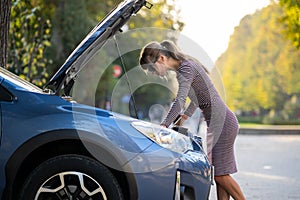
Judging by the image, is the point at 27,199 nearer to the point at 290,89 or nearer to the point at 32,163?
the point at 32,163

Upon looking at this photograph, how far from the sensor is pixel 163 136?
5230 millimetres

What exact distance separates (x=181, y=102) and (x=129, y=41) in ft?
109

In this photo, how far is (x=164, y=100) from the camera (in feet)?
200

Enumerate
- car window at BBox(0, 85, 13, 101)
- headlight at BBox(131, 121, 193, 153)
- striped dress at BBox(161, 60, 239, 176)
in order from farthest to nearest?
striped dress at BBox(161, 60, 239, 176)
headlight at BBox(131, 121, 193, 153)
car window at BBox(0, 85, 13, 101)

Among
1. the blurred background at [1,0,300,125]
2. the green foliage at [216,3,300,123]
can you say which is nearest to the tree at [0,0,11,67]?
the blurred background at [1,0,300,125]

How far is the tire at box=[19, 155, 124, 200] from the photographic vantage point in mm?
4965

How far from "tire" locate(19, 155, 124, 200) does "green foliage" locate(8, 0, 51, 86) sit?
1015 cm

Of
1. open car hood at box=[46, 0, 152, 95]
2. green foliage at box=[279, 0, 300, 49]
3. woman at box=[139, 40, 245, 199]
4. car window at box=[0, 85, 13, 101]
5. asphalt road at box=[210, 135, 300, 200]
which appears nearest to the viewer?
car window at box=[0, 85, 13, 101]

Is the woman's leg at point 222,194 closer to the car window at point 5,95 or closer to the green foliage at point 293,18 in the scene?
the car window at point 5,95

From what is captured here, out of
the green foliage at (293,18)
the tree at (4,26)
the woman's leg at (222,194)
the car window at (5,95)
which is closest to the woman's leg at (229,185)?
the woman's leg at (222,194)

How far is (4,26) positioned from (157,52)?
417 centimetres

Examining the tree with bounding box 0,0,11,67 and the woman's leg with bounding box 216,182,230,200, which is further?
the tree with bounding box 0,0,11,67

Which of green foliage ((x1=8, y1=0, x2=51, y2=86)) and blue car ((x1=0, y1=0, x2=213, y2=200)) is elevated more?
green foliage ((x1=8, y1=0, x2=51, y2=86))

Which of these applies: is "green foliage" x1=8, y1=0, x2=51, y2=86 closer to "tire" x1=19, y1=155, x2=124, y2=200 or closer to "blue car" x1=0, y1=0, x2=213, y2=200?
"blue car" x1=0, y1=0, x2=213, y2=200
